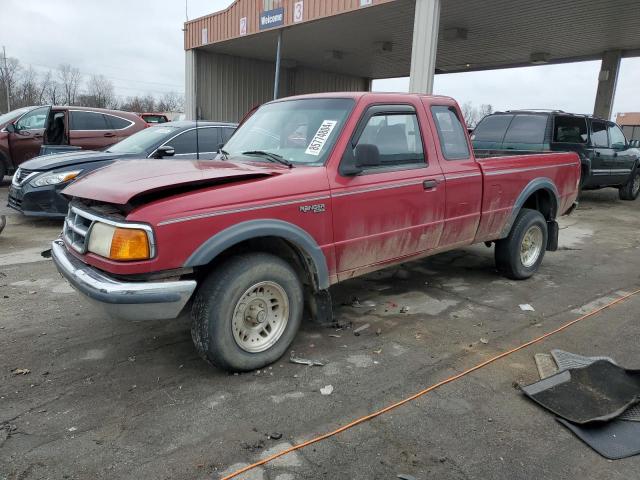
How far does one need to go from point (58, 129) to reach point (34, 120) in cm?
117

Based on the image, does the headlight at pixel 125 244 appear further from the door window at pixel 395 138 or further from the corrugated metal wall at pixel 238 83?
the corrugated metal wall at pixel 238 83

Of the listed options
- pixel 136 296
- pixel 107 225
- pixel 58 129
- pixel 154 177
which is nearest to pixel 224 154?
pixel 154 177

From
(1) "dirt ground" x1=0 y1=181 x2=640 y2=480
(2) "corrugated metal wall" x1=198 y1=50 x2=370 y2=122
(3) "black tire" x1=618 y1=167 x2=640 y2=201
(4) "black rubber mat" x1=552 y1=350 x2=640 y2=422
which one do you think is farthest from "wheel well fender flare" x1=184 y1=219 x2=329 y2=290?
(2) "corrugated metal wall" x1=198 y1=50 x2=370 y2=122

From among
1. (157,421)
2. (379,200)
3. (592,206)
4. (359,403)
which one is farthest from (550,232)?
(592,206)

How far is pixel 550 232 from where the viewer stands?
600 cm

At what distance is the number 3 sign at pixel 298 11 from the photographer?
43.8 ft

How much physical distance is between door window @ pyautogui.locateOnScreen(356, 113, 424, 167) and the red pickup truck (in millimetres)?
14

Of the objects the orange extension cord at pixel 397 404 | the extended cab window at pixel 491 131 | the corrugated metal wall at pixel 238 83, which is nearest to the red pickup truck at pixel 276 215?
the orange extension cord at pixel 397 404

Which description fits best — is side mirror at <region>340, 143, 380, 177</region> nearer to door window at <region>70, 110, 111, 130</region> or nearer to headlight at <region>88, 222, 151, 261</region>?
headlight at <region>88, 222, 151, 261</region>

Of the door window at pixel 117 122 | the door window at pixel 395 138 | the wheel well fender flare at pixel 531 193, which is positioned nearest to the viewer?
the door window at pixel 395 138

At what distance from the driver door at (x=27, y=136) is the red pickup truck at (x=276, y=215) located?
9063mm

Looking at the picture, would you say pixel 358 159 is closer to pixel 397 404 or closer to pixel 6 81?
pixel 397 404

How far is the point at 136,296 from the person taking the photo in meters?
2.79

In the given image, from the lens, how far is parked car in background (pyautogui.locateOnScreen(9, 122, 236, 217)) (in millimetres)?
7375
